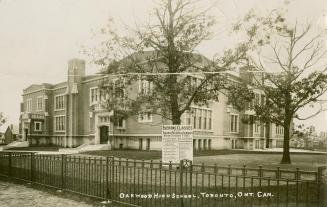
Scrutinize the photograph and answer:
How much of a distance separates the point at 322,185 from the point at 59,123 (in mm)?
33910

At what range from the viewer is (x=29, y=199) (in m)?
8.27

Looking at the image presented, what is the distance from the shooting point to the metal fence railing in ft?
19.0

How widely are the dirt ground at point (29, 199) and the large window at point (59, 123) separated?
26970 millimetres

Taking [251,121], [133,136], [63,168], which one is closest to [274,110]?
[251,121]

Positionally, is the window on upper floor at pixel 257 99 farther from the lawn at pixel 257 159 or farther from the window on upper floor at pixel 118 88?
the window on upper floor at pixel 118 88

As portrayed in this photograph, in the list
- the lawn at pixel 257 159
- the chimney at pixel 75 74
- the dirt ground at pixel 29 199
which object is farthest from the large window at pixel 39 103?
the dirt ground at pixel 29 199

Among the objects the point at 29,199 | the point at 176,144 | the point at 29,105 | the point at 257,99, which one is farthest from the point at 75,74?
the point at 29,199

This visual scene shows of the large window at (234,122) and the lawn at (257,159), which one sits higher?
the large window at (234,122)

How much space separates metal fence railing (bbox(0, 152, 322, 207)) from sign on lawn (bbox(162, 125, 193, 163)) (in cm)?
59

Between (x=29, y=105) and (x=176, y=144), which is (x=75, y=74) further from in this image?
(x=176, y=144)

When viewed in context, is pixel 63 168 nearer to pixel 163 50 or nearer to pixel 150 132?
pixel 163 50

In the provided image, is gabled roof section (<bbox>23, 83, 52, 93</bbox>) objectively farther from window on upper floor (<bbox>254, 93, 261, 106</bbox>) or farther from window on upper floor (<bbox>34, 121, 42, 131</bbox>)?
window on upper floor (<bbox>254, 93, 261, 106</bbox>)

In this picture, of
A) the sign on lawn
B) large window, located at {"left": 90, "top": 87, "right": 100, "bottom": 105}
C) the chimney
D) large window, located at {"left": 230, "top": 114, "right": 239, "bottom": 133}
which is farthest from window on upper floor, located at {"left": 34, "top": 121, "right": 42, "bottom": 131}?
the sign on lawn

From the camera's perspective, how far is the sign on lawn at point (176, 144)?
9.83 m
